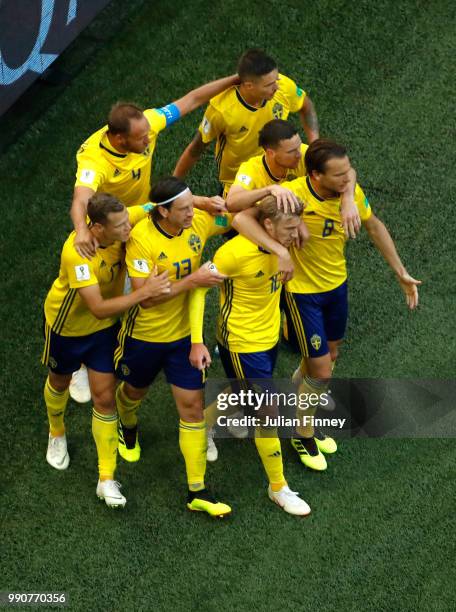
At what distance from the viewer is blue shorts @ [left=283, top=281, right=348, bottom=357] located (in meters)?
7.24

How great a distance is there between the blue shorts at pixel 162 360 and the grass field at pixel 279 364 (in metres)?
0.93

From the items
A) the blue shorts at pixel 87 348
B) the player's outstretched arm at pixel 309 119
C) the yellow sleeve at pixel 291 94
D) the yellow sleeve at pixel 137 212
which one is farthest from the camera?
the player's outstretched arm at pixel 309 119

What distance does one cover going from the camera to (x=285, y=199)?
6.54m

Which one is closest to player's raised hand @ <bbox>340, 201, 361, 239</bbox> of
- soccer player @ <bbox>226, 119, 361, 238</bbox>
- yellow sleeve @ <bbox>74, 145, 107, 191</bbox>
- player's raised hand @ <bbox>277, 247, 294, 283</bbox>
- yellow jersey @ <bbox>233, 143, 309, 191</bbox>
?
soccer player @ <bbox>226, 119, 361, 238</bbox>

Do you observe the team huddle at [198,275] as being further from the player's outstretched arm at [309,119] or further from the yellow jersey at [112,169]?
the player's outstretched arm at [309,119]

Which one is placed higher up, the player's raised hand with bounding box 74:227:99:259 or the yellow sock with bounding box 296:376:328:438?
the player's raised hand with bounding box 74:227:99:259

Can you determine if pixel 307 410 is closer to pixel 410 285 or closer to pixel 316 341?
pixel 316 341

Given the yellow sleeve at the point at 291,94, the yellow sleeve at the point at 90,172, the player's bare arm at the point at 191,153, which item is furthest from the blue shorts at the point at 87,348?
the yellow sleeve at the point at 291,94

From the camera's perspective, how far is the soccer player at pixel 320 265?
22.1 ft

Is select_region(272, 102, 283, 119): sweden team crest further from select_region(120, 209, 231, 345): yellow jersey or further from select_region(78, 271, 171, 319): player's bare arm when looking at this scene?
select_region(78, 271, 171, 319): player's bare arm

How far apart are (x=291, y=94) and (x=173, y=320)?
78.1 inches

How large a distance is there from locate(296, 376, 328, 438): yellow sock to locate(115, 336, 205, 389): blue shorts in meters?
0.86

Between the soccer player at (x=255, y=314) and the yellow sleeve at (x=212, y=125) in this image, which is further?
the yellow sleeve at (x=212, y=125)

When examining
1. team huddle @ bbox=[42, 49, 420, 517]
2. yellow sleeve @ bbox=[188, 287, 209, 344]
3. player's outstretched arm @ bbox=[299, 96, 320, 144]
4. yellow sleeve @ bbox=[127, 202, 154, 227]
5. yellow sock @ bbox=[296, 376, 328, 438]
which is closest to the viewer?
team huddle @ bbox=[42, 49, 420, 517]
